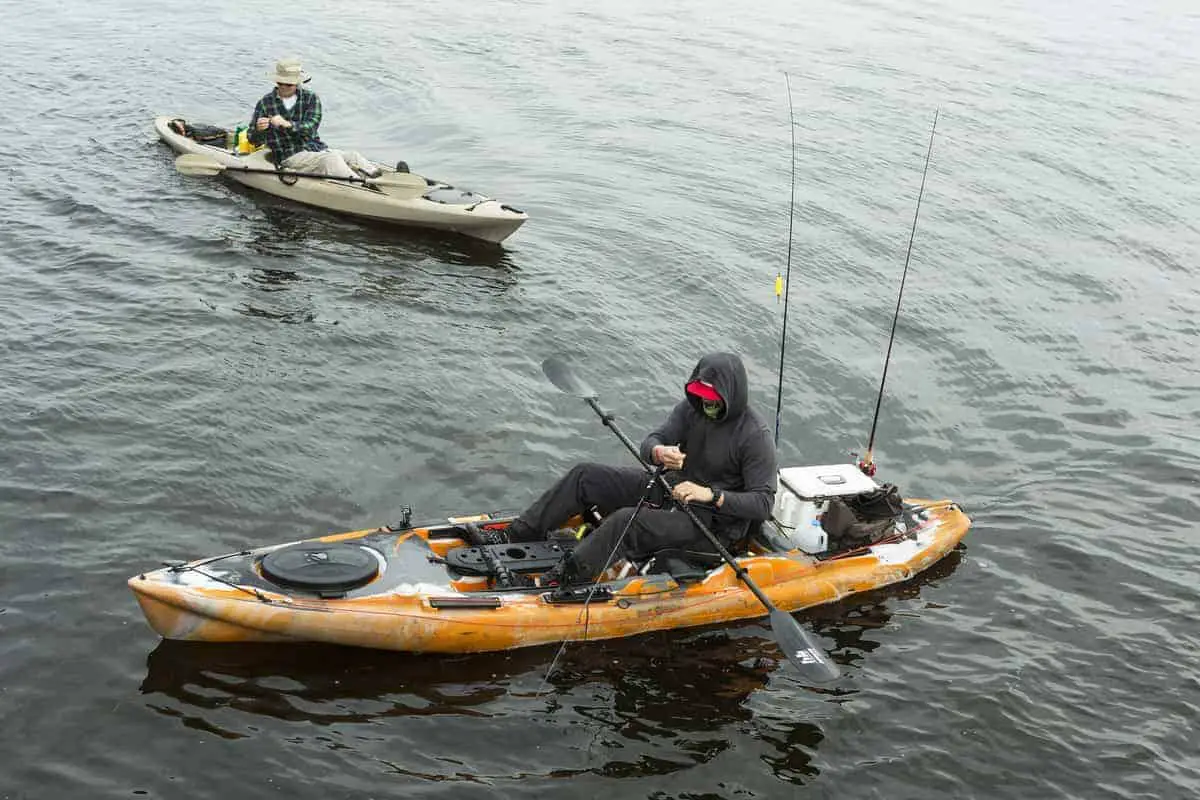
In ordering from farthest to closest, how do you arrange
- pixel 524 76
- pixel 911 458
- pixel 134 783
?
pixel 524 76 < pixel 911 458 < pixel 134 783

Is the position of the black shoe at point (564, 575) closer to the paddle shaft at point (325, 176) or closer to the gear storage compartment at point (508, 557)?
the gear storage compartment at point (508, 557)

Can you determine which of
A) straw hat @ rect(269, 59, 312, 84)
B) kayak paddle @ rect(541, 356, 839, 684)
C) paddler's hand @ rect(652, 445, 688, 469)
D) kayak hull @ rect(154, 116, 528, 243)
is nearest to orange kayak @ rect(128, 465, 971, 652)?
kayak paddle @ rect(541, 356, 839, 684)

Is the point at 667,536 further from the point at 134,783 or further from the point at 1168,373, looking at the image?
the point at 1168,373

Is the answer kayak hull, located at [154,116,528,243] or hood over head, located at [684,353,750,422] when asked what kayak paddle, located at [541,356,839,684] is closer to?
hood over head, located at [684,353,750,422]

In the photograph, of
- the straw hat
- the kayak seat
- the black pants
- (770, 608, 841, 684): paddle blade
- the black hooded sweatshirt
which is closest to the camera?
(770, 608, 841, 684): paddle blade

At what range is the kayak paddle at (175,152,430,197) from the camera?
14.8 m

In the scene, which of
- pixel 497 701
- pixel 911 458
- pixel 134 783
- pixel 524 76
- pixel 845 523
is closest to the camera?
pixel 134 783

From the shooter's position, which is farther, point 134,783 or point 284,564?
point 284,564

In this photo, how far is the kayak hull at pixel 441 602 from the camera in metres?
7.00

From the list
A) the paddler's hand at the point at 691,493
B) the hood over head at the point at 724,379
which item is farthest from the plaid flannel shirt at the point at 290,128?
the paddler's hand at the point at 691,493

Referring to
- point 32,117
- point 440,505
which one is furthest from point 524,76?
point 440,505

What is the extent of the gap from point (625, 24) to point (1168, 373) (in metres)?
18.9

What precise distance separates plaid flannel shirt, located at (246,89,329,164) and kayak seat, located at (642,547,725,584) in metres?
9.16

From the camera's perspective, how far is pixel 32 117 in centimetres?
1814
